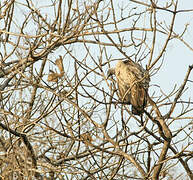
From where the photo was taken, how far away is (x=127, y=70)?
4461 millimetres

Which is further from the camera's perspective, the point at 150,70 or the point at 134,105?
the point at 134,105

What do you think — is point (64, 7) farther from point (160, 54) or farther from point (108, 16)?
point (160, 54)

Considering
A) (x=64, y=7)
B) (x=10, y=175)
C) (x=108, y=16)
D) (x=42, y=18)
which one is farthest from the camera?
(x=42, y=18)

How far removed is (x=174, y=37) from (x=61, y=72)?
100 cm

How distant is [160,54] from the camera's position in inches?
115

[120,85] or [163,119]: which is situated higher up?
[120,85]

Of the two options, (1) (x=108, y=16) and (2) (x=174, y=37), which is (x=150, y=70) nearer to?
(2) (x=174, y=37)

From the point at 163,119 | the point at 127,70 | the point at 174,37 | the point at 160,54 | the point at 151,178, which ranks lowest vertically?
the point at 151,178

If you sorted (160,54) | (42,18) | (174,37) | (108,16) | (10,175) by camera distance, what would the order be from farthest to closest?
(42,18) → (108,16) → (10,175) → (174,37) → (160,54)

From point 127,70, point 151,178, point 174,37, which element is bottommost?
point 151,178

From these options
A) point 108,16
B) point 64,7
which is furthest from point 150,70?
point 108,16

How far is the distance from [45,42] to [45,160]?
1639 mm

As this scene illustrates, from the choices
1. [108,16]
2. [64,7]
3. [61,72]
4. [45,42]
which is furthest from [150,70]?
[45,42]

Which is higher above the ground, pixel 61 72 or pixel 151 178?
pixel 61 72
